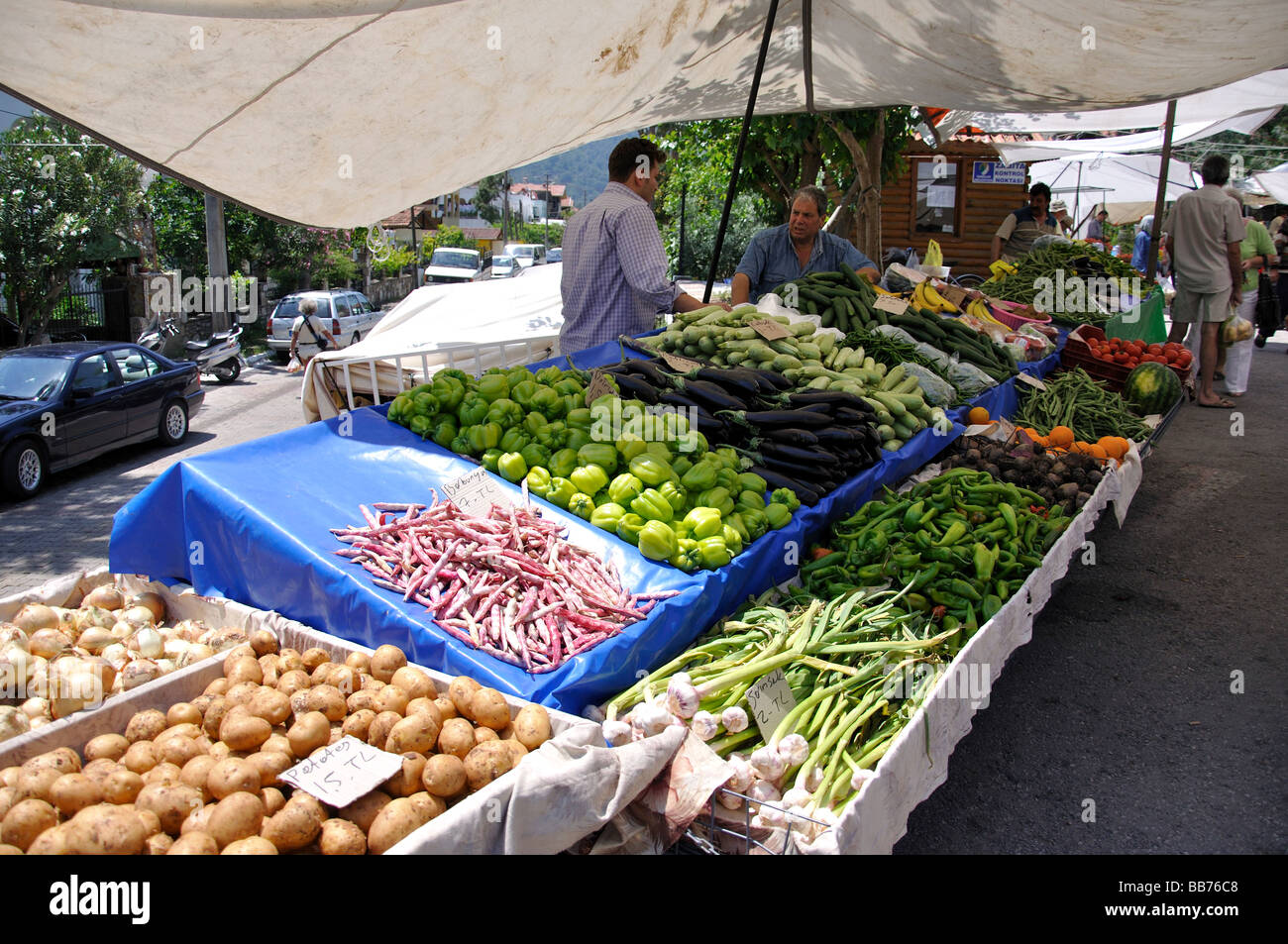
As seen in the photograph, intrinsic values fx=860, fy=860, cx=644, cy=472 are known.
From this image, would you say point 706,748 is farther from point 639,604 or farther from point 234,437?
point 234,437

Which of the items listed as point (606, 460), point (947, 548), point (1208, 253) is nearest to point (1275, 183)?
point (1208, 253)

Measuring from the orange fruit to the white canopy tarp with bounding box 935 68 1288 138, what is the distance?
675cm

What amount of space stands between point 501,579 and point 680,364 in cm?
183

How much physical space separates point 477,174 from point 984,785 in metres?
4.40

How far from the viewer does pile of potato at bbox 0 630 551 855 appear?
1794mm

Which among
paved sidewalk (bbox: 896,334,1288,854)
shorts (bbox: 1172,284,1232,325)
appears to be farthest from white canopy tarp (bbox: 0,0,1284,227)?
shorts (bbox: 1172,284,1232,325)

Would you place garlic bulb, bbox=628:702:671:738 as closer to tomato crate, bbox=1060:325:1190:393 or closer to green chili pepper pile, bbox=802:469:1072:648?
green chili pepper pile, bbox=802:469:1072:648

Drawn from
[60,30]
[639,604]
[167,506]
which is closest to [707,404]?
[639,604]

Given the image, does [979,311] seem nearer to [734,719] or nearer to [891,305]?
[891,305]

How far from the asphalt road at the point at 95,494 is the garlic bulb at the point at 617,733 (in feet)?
10.7

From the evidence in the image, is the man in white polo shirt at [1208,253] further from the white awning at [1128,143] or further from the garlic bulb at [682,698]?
the garlic bulb at [682,698]

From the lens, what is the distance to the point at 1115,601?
5246 millimetres

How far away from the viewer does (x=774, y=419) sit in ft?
13.1
